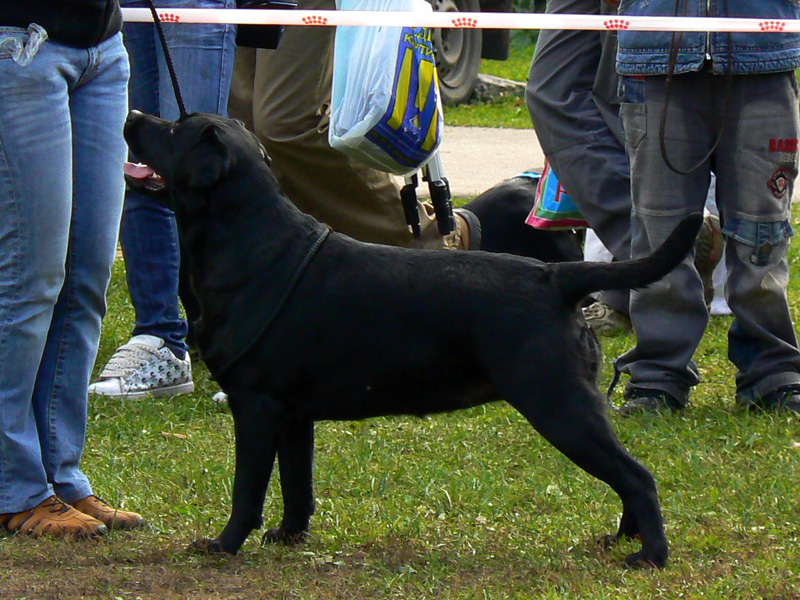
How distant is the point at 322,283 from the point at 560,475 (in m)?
1.21

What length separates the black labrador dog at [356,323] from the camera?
2951 millimetres

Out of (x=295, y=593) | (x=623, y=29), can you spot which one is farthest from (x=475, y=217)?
(x=295, y=593)

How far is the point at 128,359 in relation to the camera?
494 cm

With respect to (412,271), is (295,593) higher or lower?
lower

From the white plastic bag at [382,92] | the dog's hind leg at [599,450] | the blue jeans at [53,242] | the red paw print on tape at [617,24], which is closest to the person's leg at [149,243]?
the white plastic bag at [382,92]

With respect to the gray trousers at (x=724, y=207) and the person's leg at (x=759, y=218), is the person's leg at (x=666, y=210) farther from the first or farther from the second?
the person's leg at (x=759, y=218)

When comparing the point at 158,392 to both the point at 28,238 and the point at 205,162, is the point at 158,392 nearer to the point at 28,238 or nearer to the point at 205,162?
the point at 28,238

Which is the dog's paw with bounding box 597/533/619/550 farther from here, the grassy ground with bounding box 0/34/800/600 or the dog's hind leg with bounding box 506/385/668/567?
the dog's hind leg with bounding box 506/385/668/567

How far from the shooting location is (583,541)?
324 centimetres

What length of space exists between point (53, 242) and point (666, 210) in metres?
2.27

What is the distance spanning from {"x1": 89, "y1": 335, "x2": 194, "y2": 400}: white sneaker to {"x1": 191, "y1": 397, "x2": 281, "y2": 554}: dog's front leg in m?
→ 1.87

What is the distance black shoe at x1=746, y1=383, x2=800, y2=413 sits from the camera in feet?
14.5

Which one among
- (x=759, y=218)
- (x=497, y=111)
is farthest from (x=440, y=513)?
(x=497, y=111)

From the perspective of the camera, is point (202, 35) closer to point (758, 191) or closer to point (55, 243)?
point (55, 243)
